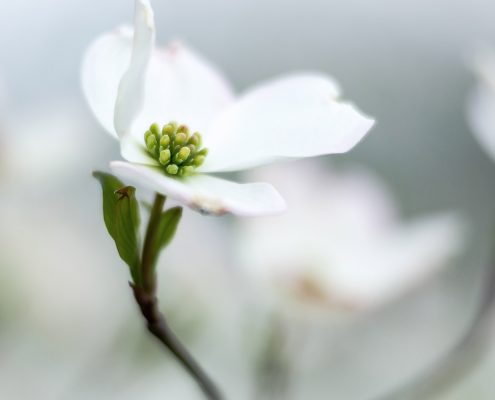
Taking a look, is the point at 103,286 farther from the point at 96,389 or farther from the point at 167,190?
the point at 167,190

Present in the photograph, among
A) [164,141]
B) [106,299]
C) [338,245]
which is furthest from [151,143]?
[338,245]

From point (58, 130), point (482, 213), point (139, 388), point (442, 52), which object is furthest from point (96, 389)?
point (442, 52)

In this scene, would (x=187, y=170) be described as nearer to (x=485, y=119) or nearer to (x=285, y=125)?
(x=285, y=125)

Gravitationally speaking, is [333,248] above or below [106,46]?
below

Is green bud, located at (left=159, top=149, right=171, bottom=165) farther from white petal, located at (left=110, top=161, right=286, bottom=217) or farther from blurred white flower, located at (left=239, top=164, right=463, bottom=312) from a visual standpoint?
blurred white flower, located at (left=239, top=164, right=463, bottom=312)

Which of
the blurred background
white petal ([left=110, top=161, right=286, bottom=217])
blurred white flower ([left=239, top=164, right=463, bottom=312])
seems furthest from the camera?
blurred white flower ([left=239, top=164, right=463, bottom=312])

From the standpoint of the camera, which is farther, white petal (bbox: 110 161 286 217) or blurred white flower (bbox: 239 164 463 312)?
blurred white flower (bbox: 239 164 463 312)

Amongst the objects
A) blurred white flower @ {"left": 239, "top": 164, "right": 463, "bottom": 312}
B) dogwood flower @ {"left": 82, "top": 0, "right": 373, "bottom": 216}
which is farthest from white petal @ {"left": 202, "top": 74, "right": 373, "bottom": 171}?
blurred white flower @ {"left": 239, "top": 164, "right": 463, "bottom": 312}

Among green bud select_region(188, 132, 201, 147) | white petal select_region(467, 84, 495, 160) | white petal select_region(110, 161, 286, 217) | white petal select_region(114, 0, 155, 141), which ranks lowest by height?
white petal select_region(467, 84, 495, 160)
